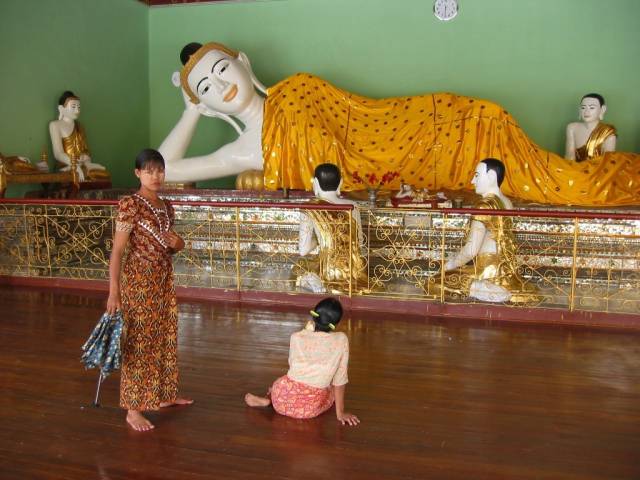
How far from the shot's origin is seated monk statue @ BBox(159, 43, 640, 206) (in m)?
5.41

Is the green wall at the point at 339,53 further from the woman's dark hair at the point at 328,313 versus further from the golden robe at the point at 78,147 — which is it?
the woman's dark hair at the point at 328,313

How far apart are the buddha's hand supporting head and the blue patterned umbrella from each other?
166 inches

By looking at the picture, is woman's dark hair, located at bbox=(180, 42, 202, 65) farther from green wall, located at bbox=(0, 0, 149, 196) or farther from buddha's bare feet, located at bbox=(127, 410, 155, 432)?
buddha's bare feet, located at bbox=(127, 410, 155, 432)

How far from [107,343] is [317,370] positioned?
781 millimetres

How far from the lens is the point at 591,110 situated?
6.11 meters

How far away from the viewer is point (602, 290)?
4645 millimetres

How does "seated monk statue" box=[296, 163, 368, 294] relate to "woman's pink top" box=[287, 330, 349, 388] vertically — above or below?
above

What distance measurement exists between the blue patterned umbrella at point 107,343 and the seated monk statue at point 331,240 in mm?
2254

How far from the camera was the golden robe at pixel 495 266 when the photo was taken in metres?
4.28

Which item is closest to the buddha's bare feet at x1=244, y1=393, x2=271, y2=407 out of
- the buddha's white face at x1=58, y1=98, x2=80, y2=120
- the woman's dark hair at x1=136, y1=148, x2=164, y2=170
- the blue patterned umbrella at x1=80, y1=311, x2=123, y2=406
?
the blue patterned umbrella at x1=80, y1=311, x2=123, y2=406

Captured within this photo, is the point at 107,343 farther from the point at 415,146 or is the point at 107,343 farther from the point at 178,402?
the point at 415,146

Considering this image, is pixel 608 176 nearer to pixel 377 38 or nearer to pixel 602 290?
pixel 602 290

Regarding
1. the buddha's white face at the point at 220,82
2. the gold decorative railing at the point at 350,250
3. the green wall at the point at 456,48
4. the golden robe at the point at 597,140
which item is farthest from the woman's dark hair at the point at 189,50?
the golden robe at the point at 597,140

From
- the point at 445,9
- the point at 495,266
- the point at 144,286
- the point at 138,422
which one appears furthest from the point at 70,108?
the point at 138,422
